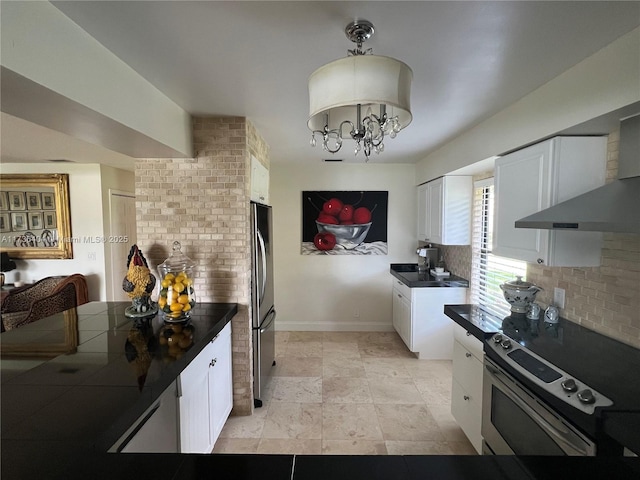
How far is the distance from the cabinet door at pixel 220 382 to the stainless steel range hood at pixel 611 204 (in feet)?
6.97

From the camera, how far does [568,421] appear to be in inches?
49.1

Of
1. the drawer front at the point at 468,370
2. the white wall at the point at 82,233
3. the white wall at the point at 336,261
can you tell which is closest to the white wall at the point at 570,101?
the drawer front at the point at 468,370

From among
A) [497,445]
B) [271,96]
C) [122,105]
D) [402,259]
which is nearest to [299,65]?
[271,96]

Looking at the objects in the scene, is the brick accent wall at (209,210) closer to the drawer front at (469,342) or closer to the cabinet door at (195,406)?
the cabinet door at (195,406)

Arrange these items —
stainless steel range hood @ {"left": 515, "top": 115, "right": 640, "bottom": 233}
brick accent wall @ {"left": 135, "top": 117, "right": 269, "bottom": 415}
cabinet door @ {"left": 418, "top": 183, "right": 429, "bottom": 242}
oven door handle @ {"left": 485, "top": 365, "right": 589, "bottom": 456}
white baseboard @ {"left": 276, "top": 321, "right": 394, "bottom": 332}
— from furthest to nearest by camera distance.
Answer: white baseboard @ {"left": 276, "top": 321, "right": 394, "bottom": 332}, cabinet door @ {"left": 418, "top": 183, "right": 429, "bottom": 242}, brick accent wall @ {"left": 135, "top": 117, "right": 269, "bottom": 415}, stainless steel range hood @ {"left": 515, "top": 115, "right": 640, "bottom": 233}, oven door handle @ {"left": 485, "top": 365, "right": 589, "bottom": 456}

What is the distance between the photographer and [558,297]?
2145 millimetres

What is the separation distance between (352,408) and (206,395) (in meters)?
1.32

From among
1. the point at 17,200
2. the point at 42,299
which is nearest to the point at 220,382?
the point at 42,299

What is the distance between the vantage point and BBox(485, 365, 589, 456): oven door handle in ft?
4.00

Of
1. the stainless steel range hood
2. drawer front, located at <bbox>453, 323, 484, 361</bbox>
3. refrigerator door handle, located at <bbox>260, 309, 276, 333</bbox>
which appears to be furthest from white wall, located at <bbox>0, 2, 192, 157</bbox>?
drawer front, located at <bbox>453, 323, 484, 361</bbox>

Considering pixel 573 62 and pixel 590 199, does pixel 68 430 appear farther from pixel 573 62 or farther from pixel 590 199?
pixel 573 62

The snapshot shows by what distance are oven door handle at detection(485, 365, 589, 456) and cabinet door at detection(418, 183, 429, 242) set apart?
2438 millimetres

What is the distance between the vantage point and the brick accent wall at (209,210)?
244 cm

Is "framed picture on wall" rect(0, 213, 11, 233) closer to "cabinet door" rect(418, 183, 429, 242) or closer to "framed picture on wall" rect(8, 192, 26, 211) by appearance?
"framed picture on wall" rect(8, 192, 26, 211)
